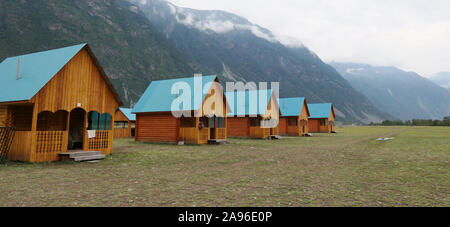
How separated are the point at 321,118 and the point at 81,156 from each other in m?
53.9

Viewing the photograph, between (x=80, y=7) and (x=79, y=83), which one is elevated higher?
(x=80, y=7)

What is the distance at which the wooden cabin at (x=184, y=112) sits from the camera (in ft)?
84.5

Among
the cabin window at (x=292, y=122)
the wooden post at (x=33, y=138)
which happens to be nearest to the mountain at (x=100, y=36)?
the cabin window at (x=292, y=122)

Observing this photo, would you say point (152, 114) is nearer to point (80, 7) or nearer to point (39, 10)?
point (39, 10)

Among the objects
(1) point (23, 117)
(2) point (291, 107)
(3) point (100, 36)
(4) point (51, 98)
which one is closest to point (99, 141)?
(4) point (51, 98)

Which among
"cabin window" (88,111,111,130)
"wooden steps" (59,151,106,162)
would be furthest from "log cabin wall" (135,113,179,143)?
"wooden steps" (59,151,106,162)

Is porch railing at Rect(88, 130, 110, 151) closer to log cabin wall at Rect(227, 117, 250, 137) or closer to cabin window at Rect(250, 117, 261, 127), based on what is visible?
log cabin wall at Rect(227, 117, 250, 137)

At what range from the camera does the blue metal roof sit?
13.5m

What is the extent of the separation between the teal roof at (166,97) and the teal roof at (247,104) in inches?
374

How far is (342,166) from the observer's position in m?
12.6

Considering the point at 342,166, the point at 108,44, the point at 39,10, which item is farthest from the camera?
the point at 108,44

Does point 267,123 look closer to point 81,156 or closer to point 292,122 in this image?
point 292,122

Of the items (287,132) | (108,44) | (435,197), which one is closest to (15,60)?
(435,197)
